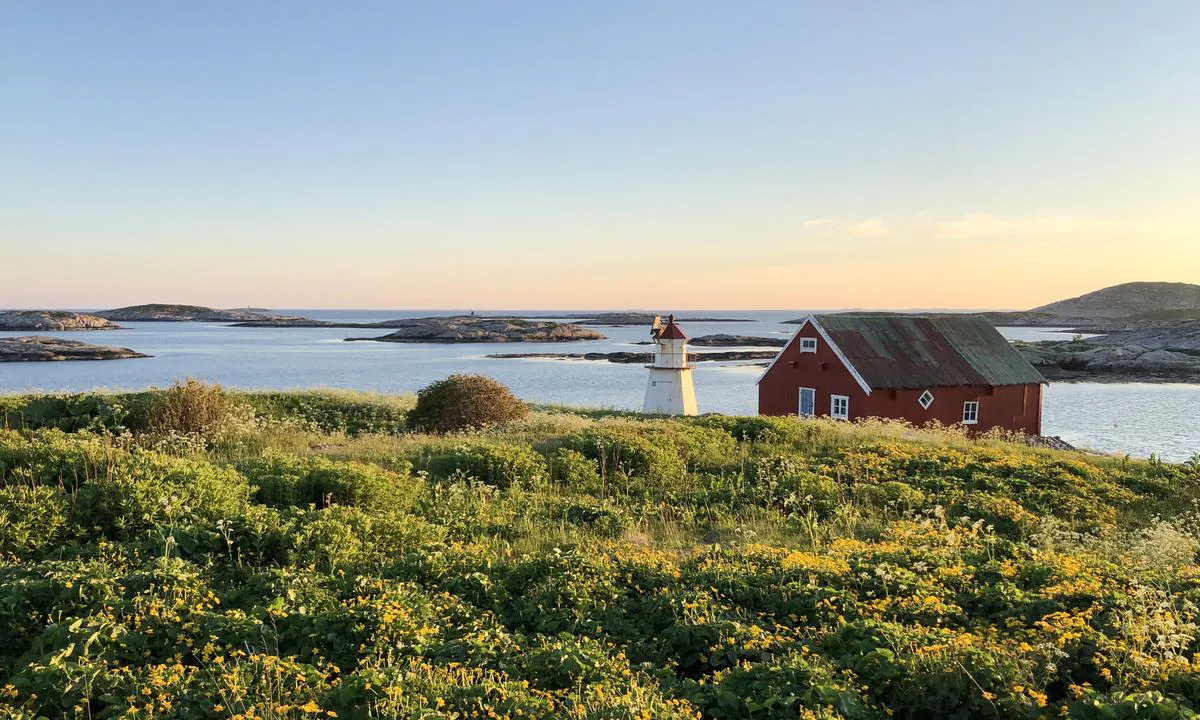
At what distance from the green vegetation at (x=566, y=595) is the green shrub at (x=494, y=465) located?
0.25 feet

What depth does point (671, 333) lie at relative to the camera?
36.8 m

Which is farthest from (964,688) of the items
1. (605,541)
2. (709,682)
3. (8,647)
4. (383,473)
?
(383,473)

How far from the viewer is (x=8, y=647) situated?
582cm

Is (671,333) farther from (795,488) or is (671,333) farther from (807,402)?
(795,488)

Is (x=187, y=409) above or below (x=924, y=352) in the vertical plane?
below

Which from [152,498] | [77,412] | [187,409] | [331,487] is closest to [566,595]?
[331,487]

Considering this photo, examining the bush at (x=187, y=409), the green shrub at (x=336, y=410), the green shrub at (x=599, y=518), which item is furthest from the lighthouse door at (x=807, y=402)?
the bush at (x=187, y=409)

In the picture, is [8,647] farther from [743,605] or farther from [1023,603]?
[1023,603]

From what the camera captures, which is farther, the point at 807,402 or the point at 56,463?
the point at 807,402

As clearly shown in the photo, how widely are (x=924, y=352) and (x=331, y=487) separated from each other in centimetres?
2744

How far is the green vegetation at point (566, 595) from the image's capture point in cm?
495

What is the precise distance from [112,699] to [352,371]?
8345cm

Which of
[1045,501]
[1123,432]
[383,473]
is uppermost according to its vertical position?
[383,473]

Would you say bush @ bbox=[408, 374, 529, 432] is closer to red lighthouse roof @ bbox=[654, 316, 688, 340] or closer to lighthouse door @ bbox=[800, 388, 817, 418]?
lighthouse door @ bbox=[800, 388, 817, 418]
